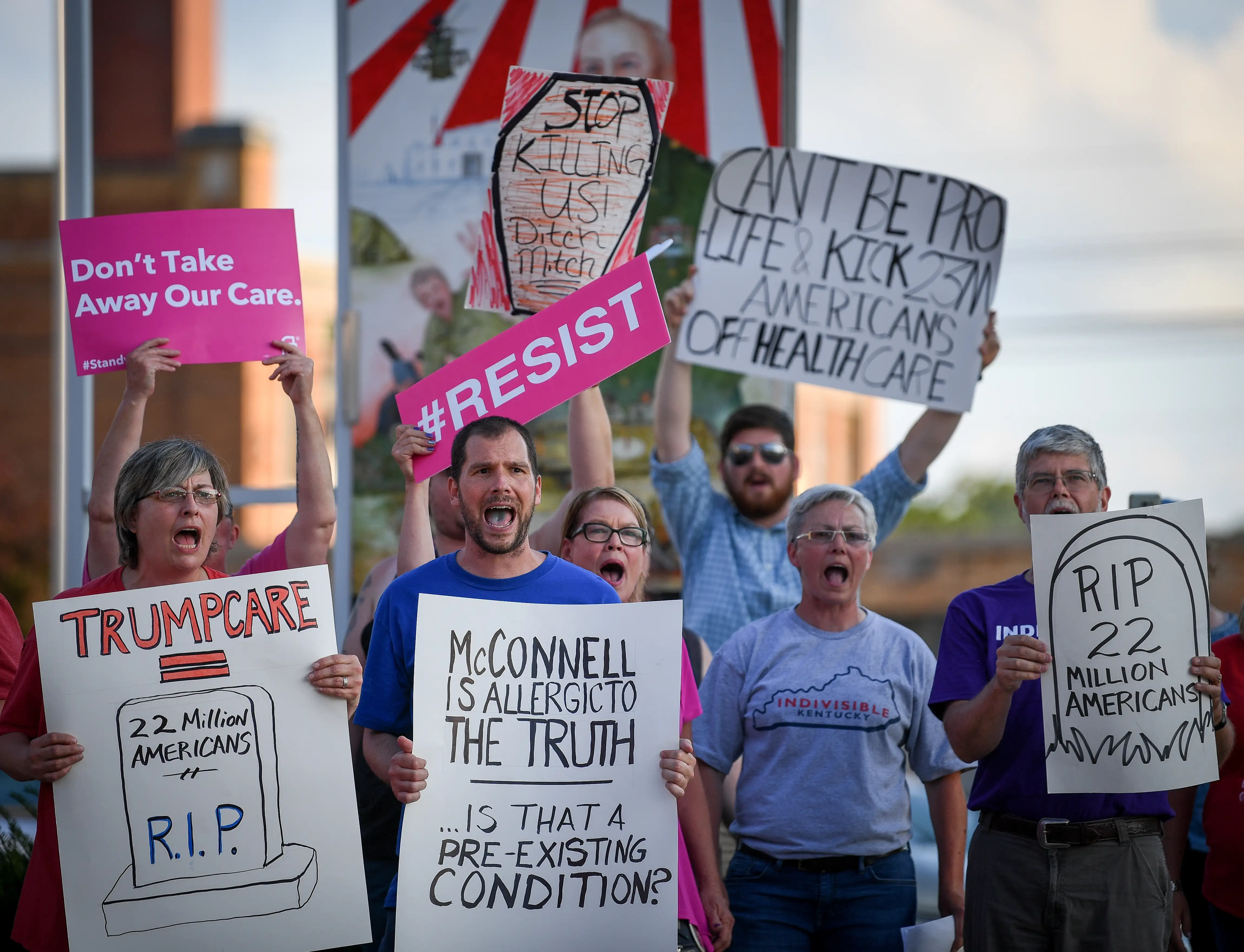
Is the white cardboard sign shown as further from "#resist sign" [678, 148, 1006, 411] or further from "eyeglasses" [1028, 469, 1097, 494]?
"#resist sign" [678, 148, 1006, 411]

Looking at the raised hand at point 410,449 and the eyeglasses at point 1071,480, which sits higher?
the raised hand at point 410,449

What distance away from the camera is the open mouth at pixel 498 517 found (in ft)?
10.5

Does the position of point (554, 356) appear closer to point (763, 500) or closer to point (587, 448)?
→ point (587, 448)

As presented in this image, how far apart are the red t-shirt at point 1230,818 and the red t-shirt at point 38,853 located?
270 cm

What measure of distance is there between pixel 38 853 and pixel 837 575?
212 cm

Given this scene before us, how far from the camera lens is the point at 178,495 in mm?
3203

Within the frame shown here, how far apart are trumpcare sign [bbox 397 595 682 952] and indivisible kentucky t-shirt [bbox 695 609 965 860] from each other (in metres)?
0.62

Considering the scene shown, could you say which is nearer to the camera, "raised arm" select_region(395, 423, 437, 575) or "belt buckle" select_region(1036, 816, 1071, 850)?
"belt buckle" select_region(1036, 816, 1071, 850)

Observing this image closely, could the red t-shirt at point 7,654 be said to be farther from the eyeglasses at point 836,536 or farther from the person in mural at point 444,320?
the person in mural at point 444,320

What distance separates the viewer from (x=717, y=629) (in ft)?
15.1

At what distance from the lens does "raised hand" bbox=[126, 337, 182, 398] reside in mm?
3852

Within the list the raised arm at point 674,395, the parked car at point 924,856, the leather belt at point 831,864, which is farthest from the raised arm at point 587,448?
the parked car at point 924,856

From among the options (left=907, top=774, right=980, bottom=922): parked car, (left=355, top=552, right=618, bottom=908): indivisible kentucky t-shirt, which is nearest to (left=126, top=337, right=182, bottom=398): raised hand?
(left=355, top=552, right=618, bottom=908): indivisible kentucky t-shirt

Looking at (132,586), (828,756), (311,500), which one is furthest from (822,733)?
(132,586)
